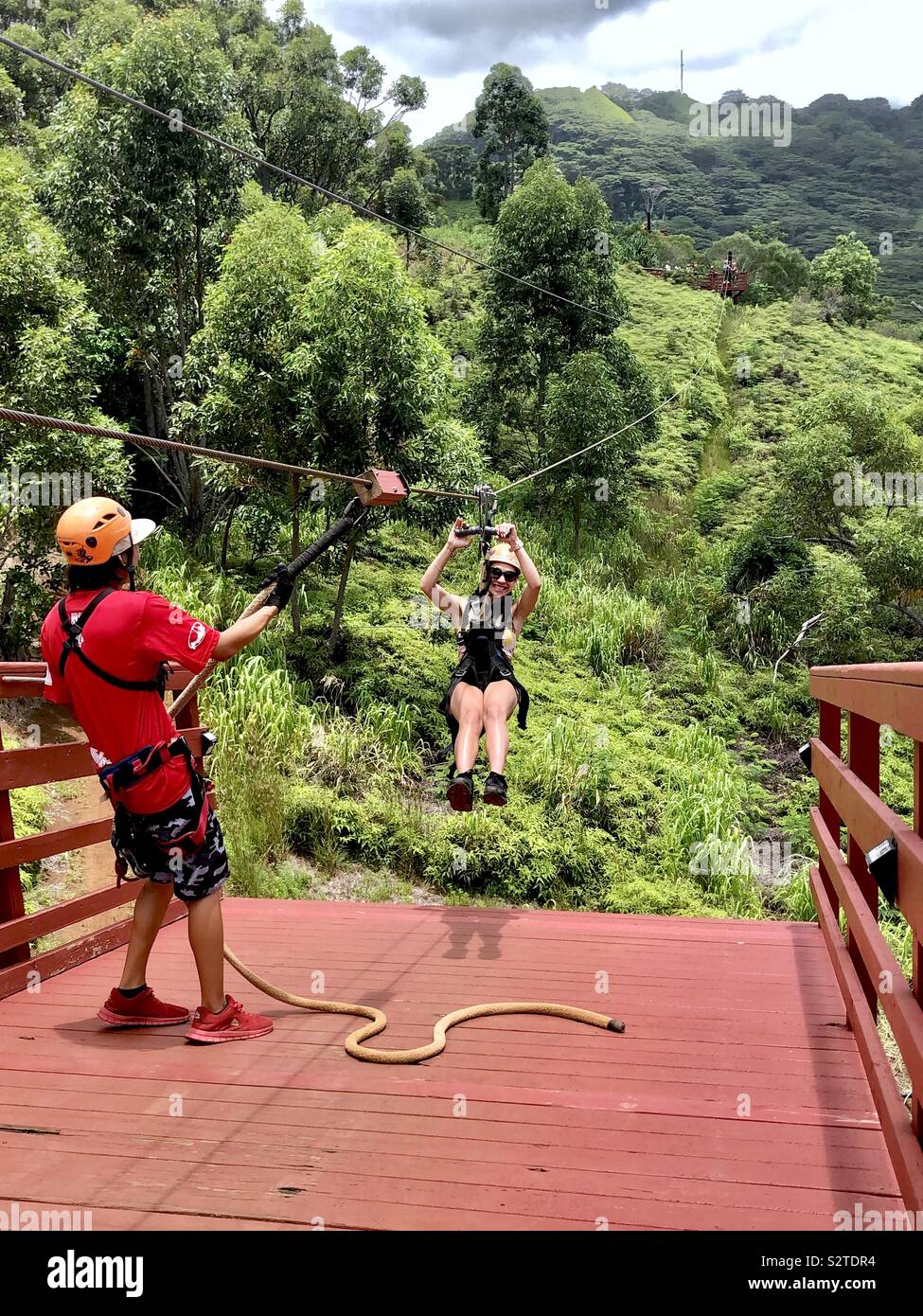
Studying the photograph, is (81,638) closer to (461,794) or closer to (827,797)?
(461,794)

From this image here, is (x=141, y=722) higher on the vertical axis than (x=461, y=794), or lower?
higher

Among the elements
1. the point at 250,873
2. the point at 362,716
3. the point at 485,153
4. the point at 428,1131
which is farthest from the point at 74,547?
the point at 485,153

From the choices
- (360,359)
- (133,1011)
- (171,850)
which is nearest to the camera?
(171,850)

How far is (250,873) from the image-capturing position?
838 cm

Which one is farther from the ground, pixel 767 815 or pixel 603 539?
pixel 603 539

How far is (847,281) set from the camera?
35375 millimetres

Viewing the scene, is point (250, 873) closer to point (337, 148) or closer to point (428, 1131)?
point (428, 1131)

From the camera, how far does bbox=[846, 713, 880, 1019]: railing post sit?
117 inches

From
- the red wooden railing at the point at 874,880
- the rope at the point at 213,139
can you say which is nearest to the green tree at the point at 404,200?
the rope at the point at 213,139

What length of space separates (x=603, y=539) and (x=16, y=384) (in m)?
11.0

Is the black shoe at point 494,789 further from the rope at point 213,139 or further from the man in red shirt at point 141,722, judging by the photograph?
the rope at point 213,139

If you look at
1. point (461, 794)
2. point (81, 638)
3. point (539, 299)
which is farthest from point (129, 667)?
point (539, 299)

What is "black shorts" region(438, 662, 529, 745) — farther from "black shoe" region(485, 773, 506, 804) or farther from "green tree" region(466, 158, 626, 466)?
"green tree" region(466, 158, 626, 466)

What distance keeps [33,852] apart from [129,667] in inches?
42.7
